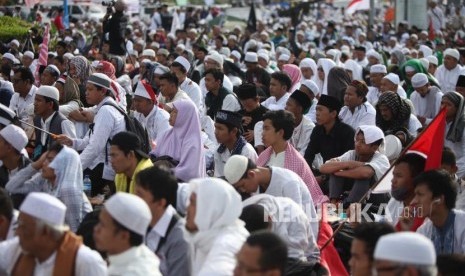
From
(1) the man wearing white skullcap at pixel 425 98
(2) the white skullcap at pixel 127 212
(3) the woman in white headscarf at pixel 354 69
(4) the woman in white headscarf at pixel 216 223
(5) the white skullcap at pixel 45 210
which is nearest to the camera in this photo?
(2) the white skullcap at pixel 127 212

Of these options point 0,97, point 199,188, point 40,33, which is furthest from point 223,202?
point 40,33

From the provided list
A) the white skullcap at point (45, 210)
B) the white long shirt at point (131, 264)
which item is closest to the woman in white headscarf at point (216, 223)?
the white long shirt at point (131, 264)

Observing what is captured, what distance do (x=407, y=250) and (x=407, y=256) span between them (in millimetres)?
25

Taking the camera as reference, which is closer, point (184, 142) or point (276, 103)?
point (184, 142)

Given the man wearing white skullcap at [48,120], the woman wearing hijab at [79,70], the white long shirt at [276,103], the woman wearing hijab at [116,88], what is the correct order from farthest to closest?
the woman wearing hijab at [79,70]
the white long shirt at [276,103]
the woman wearing hijab at [116,88]
the man wearing white skullcap at [48,120]

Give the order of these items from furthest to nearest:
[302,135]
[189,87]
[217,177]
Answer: [189,87]
[302,135]
[217,177]

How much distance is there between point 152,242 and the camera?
20.9 feet

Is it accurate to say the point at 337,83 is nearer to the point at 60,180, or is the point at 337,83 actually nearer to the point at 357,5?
the point at 60,180

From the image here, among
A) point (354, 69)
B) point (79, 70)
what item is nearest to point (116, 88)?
point (79, 70)

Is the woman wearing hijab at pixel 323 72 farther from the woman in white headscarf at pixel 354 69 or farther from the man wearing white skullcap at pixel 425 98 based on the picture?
the man wearing white skullcap at pixel 425 98

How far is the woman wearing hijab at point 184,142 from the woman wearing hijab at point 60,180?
1663mm

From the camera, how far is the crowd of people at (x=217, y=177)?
554 centimetres

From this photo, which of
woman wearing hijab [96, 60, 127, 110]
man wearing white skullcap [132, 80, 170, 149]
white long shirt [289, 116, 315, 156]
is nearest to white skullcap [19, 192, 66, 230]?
woman wearing hijab [96, 60, 127, 110]

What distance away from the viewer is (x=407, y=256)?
4.75 metres
